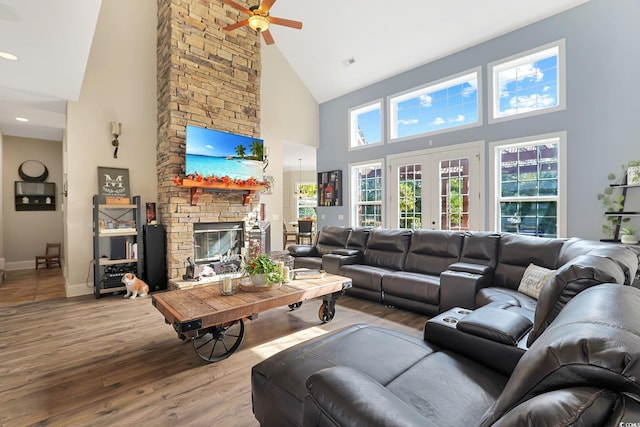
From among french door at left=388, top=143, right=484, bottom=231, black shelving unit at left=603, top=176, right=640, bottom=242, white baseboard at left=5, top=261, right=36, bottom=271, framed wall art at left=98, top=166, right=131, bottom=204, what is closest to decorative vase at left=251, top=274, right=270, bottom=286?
framed wall art at left=98, top=166, right=131, bottom=204

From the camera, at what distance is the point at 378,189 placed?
22.2 ft

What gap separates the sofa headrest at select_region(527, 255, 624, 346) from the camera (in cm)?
128

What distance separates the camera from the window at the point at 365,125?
6.80 m

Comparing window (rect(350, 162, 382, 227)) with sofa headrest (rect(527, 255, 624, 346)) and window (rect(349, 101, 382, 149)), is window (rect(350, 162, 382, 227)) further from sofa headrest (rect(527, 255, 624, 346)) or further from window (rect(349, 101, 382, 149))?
sofa headrest (rect(527, 255, 624, 346))

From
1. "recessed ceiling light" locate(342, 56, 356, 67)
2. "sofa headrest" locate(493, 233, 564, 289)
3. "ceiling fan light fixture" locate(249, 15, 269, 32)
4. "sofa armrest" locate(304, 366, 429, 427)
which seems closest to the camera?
"sofa armrest" locate(304, 366, 429, 427)

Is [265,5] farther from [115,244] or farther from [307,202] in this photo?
[307,202]

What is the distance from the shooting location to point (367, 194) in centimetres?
702

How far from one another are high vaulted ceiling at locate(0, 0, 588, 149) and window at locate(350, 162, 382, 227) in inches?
74.4

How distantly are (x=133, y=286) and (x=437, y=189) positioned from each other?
523 cm

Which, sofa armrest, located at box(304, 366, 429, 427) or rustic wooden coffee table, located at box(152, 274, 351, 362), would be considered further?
rustic wooden coffee table, located at box(152, 274, 351, 362)

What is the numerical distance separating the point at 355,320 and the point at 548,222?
348 centimetres

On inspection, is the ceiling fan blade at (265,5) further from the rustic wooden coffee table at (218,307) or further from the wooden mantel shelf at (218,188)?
the rustic wooden coffee table at (218,307)

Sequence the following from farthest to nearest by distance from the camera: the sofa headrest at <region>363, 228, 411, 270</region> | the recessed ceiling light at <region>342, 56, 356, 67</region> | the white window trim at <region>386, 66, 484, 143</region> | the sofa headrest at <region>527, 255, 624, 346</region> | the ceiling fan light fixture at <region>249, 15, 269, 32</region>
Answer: the recessed ceiling light at <region>342, 56, 356, 67</region> → the white window trim at <region>386, 66, 484, 143</region> → the sofa headrest at <region>363, 228, 411, 270</region> → the ceiling fan light fixture at <region>249, 15, 269, 32</region> → the sofa headrest at <region>527, 255, 624, 346</region>

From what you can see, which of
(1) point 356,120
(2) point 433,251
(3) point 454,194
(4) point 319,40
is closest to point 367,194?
(1) point 356,120
